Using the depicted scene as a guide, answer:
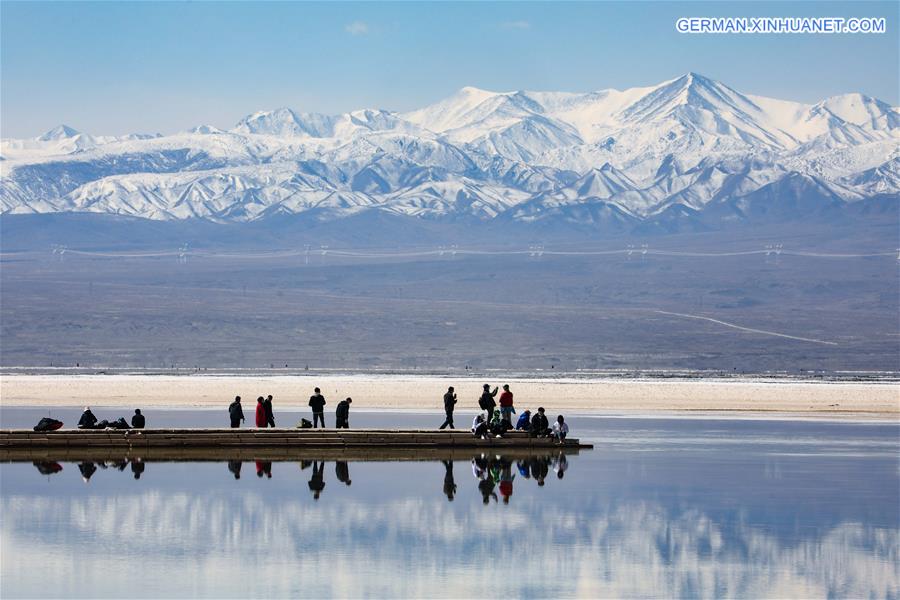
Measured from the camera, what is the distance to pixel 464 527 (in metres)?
28.2

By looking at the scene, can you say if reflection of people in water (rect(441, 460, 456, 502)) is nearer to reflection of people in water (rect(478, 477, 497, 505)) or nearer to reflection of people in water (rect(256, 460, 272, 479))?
reflection of people in water (rect(478, 477, 497, 505))

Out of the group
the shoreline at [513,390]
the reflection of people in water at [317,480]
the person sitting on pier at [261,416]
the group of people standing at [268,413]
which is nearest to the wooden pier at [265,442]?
the group of people standing at [268,413]

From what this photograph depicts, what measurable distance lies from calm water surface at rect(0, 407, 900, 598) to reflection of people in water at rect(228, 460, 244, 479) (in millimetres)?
73

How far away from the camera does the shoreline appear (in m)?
60.8

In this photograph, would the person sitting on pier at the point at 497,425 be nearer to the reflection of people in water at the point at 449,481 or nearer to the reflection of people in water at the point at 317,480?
the reflection of people in water at the point at 449,481

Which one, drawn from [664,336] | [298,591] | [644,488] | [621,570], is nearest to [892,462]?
[644,488]

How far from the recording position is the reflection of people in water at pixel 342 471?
3453 cm

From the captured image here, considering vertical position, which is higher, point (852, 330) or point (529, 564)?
point (852, 330)

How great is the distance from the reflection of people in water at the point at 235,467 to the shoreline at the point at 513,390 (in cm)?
2113

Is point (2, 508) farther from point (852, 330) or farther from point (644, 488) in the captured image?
point (852, 330)

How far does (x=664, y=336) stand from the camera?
14762 cm

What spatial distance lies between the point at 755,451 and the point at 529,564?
58.5 ft

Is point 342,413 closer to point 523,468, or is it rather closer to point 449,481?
point 523,468

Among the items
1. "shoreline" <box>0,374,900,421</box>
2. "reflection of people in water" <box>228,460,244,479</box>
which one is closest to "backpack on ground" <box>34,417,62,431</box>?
"reflection of people in water" <box>228,460,244,479</box>
